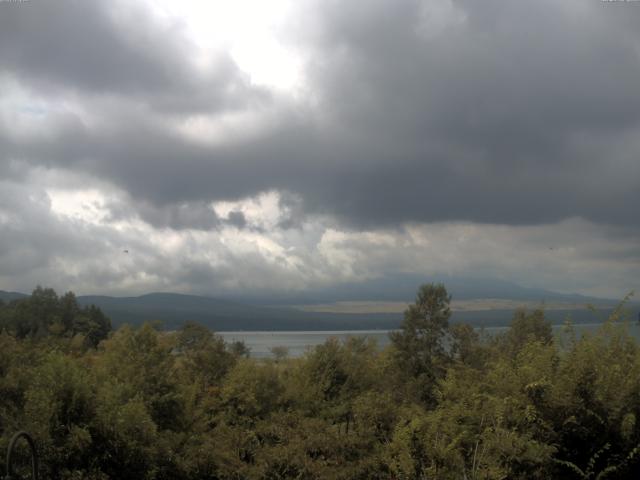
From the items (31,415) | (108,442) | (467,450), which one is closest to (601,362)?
(467,450)

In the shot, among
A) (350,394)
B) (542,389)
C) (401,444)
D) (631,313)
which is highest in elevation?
(631,313)

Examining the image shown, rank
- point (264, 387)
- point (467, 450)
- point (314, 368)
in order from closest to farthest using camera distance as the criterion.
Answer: point (467, 450)
point (264, 387)
point (314, 368)

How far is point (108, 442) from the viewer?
1405cm

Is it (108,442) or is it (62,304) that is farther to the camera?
(62,304)

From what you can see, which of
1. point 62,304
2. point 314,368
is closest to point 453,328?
point 314,368

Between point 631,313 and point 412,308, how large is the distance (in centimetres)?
3874

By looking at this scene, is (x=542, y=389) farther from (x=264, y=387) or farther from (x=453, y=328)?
(x=453, y=328)

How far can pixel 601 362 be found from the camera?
1183 cm

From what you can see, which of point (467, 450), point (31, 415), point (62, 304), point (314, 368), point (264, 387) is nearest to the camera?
point (467, 450)

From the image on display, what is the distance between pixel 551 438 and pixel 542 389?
2.88ft

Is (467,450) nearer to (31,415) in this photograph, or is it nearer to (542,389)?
(542,389)

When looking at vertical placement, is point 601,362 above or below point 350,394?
above

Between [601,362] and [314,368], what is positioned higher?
[601,362]

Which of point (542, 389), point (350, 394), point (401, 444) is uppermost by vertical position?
point (542, 389)
